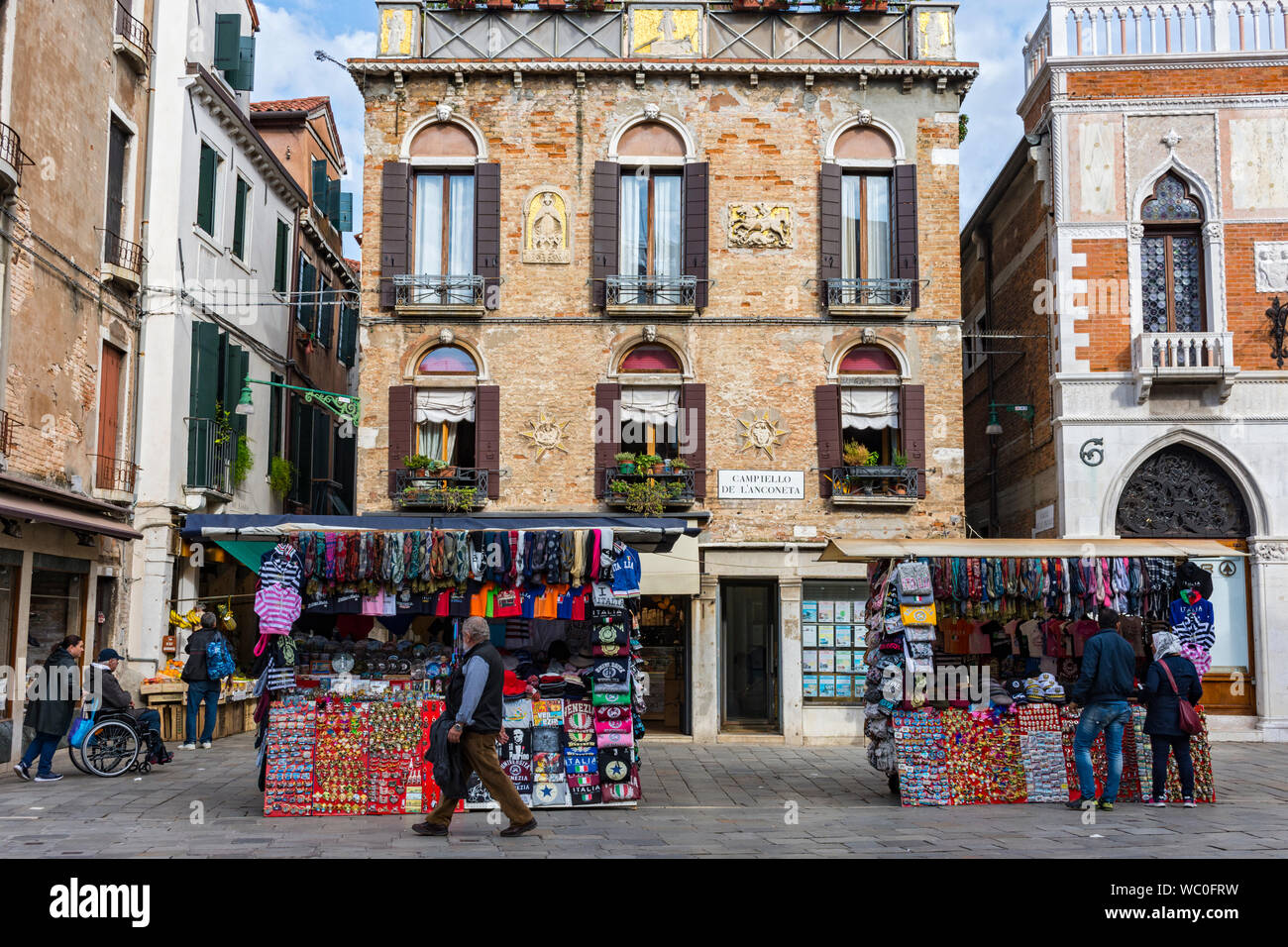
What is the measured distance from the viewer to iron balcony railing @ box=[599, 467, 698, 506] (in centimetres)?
1833

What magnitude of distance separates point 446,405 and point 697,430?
148 inches

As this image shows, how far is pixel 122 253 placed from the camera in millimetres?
17625

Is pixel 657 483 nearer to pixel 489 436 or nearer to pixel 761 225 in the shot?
pixel 489 436

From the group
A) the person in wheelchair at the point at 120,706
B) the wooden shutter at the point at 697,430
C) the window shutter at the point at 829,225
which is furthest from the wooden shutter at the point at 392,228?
the person in wheelchair at the point at 120,706

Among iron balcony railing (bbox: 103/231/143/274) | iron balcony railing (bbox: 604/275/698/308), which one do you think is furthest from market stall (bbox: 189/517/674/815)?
iron balcony railing (bbox: 604/275/698/308)

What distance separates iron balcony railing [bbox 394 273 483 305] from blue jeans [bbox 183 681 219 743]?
6.14 meters

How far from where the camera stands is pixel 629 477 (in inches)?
728

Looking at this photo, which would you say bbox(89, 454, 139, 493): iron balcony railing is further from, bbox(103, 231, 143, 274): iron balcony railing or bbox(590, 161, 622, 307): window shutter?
bbox(590, 161, 622, 307): window shutter

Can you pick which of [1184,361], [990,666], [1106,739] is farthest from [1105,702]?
[1184,361]

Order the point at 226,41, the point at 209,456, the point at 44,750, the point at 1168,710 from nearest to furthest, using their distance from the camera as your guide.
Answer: the point at 1168,710 → the point at 44,750 → the point at 209,456 → the point at 226,41

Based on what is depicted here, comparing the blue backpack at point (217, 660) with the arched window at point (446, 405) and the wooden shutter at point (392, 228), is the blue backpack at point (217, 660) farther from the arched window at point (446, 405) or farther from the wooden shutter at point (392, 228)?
the wooden shutter at point (392, 228)

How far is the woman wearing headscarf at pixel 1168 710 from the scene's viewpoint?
11461 mm
